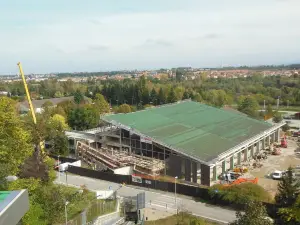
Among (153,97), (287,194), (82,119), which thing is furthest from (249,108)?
(287,194)

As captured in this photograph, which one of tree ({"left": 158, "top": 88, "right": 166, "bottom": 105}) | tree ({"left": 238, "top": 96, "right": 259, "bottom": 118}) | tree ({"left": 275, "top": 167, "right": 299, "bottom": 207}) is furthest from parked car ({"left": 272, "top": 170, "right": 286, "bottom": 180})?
tree ({"left": 158, "top": 88, "right": 166, "bottom": 105})

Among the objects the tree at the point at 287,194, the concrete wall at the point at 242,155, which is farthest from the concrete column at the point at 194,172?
the tree at the point at 287,194

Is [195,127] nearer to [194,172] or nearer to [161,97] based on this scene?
[194,172]

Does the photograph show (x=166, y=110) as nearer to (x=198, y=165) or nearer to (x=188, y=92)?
(x=198, y=165)

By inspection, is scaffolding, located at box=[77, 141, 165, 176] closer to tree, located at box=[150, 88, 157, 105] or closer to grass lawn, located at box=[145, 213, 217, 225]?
grass lawn, located at box=[145, 213, 217, 225]

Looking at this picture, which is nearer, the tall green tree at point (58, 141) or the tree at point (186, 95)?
the tall green tree at point (58, 141)

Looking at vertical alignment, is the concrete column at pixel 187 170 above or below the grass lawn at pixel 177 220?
above

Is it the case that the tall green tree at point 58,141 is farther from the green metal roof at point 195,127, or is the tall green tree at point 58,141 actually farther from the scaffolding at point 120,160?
the green metal roof at point 195,127

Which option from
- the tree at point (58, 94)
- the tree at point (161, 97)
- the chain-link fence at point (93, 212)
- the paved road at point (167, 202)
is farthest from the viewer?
the tree at point (58, 94)
